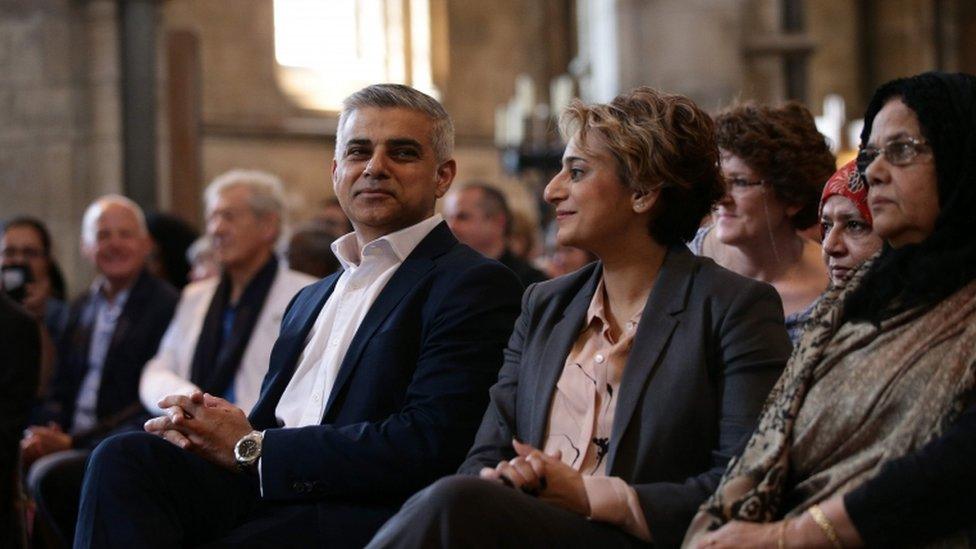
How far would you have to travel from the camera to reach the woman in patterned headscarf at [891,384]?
2.17m

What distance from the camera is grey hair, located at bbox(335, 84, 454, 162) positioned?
3.31m

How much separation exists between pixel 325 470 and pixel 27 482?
271 centimetres

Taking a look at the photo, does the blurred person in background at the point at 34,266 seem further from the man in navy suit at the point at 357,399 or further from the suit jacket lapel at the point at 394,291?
the suit jacket lapel at the point at 394,291

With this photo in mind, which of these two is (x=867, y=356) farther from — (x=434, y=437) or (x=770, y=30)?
(x=770, y=30)

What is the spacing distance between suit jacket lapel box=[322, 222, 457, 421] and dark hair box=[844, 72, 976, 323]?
1169mm

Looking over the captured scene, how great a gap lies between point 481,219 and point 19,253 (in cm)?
209

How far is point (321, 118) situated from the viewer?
571 inches

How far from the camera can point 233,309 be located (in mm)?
4980

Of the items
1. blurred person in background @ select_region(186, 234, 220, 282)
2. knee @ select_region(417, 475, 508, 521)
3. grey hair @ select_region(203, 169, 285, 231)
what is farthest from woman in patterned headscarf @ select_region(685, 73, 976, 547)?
blurred person in background @ select_region(186, 234, 220, 282)

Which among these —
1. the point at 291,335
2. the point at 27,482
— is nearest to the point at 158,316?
the point at 27,482

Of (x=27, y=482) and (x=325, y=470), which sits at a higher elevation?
(x=325, y=470)

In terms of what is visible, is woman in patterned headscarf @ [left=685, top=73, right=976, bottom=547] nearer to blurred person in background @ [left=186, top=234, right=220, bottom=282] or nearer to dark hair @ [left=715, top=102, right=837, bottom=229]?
dark hair @ [left=715, top=102, right=837, bottom=229]

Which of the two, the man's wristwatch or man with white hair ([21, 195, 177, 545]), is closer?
the man's wristwatch

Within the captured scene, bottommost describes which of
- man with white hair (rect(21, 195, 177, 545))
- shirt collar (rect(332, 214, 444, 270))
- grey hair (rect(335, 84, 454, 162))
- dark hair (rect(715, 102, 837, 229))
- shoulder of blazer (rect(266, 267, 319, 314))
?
man with white hair (rect(21, 195, 177, 545))
